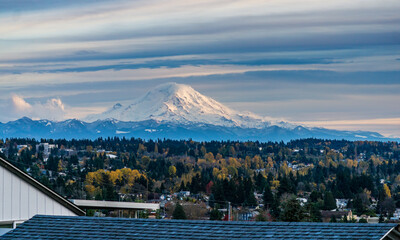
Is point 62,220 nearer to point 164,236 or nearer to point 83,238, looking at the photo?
point 83,238

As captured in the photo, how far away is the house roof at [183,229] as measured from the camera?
883 inches

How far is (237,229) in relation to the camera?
24.1 metres

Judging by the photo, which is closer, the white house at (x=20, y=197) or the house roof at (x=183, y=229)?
the house roof at (x=183, y=229)

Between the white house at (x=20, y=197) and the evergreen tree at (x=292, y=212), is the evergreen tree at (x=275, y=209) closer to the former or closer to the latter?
the evergreen tree at (x=292, y=212)

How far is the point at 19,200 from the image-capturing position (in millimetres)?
31047


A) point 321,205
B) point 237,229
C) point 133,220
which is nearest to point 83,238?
point 133,220

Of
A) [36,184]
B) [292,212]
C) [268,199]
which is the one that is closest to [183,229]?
[36,184]

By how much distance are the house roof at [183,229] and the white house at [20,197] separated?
2.85 metres

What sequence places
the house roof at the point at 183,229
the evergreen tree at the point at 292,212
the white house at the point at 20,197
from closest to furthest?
the house roof at the point at 183,229
the white house at the point at 20,197
the evergreen tree at the point at 292,212

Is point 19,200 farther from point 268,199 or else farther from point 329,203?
point 329,203

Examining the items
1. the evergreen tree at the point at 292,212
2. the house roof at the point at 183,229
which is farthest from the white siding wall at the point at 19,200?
the evergreen tree at the point at 292,212

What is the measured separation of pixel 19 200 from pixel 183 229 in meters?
8.86

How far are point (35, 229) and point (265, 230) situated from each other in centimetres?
807

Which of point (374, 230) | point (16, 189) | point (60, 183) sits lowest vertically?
point (374, 230)
